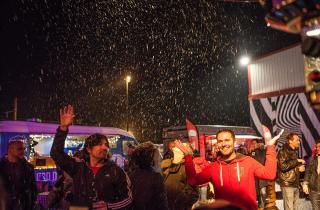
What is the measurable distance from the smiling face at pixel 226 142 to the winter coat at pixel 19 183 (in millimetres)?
3663

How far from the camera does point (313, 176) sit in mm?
9250

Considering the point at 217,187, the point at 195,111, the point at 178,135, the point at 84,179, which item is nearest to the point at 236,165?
the point at 217,187

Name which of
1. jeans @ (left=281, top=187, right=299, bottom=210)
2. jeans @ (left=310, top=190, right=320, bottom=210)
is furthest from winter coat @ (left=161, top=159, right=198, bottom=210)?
jeans @ (left=281, top=187, right=299, bottom=210)

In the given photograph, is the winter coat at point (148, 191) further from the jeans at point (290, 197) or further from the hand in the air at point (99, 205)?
the jeans at point (290, 197)

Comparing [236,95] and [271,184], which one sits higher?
[236,95]

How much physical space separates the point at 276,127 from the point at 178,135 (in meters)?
6.87

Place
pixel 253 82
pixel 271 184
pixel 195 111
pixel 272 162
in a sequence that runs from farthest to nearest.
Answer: pixel 195 111 → pixel 253 82 → pixel 271 184 → pixel 272 162

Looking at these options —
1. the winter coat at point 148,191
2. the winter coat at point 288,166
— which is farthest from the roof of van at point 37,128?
the winter coat at point 148,191

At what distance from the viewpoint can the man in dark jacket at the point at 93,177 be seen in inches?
177

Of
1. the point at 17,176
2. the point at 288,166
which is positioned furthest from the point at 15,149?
the point at 288,166

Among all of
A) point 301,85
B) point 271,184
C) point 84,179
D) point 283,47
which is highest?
point 283,47

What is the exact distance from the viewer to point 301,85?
874 inches

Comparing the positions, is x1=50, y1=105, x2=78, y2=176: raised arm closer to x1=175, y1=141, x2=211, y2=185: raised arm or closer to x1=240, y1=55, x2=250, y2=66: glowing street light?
x1=175, y1=141, x2=211, y2=185: raised arm

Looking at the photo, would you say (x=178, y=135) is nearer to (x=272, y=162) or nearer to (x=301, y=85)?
(x=301, y=85)
